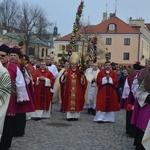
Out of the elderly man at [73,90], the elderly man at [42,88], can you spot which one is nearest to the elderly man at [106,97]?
the elderly man at [73,90]

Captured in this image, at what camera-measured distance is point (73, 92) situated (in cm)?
1110

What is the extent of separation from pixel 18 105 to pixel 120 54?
5326 centimetres

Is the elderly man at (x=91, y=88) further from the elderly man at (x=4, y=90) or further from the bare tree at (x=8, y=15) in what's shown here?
the bare tree at (x=8, y=15)

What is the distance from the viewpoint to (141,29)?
6259 cm

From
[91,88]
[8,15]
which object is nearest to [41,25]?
[8,15]

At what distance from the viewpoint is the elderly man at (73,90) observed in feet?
36.0

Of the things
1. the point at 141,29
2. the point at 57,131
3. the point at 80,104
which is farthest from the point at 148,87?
the point at 141,29

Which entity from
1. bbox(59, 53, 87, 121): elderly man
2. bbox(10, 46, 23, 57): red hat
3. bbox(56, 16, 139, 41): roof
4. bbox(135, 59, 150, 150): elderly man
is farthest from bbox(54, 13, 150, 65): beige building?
bbox(135, 59, 150, 150): elderly man

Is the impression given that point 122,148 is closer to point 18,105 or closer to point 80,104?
point 18,105

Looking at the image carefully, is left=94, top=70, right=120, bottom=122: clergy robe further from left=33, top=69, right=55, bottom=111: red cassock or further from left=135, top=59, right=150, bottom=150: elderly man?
left=135, top=59, right=150, bottom=150: elderly man

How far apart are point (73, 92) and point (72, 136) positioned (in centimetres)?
294

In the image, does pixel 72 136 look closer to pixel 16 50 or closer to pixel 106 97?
pixel 16 50

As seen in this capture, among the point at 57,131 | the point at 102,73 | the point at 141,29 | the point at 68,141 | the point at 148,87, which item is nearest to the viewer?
the point at 148,87

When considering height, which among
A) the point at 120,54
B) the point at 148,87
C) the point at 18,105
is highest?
the point at 120,54
